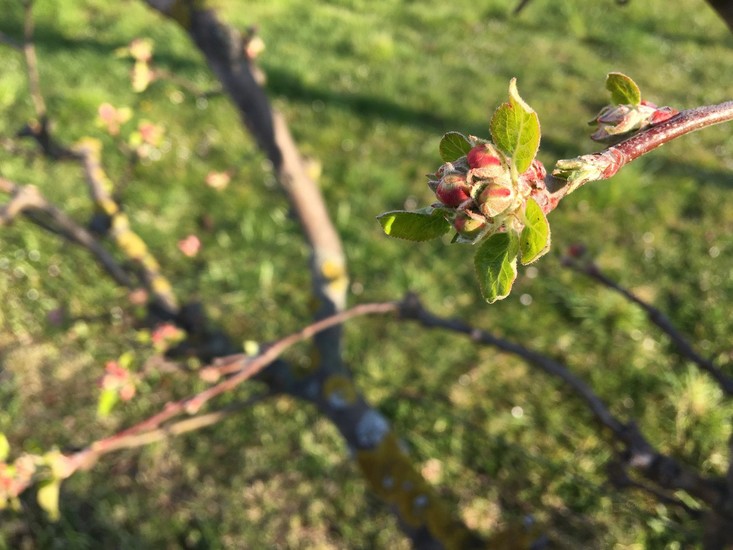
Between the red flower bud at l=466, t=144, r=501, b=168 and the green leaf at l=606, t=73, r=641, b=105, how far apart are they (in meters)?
0.22

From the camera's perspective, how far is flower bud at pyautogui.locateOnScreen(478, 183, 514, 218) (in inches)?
18.1

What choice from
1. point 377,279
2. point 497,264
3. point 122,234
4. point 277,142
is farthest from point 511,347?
point 377,279

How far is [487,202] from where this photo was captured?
0.46 m

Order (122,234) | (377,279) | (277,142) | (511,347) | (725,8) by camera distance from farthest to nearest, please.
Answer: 1. (377,279)
2. (122,234)
3. (277,142)
4. (511,347)
5. (725,8)

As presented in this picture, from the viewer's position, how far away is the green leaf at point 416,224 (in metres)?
0.50

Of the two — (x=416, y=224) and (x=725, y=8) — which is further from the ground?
(x=725, y=8)

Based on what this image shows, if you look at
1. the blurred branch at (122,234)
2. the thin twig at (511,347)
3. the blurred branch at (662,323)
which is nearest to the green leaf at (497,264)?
the blurred branch at (662,323)

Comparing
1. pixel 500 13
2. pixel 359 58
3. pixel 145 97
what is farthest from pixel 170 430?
pixel 500 13

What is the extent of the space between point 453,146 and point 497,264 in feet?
0.40

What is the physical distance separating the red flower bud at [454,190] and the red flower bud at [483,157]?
0.05 feet

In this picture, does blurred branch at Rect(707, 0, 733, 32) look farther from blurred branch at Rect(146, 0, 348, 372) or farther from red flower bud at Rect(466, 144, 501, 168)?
blurred branch at Rect(146, 0, 348, 372)

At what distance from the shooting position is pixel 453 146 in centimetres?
53

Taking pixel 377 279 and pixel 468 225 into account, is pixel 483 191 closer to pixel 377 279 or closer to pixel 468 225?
pixel 468 225

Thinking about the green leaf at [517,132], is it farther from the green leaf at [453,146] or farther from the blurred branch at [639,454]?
the blurred branch at [639,454]
